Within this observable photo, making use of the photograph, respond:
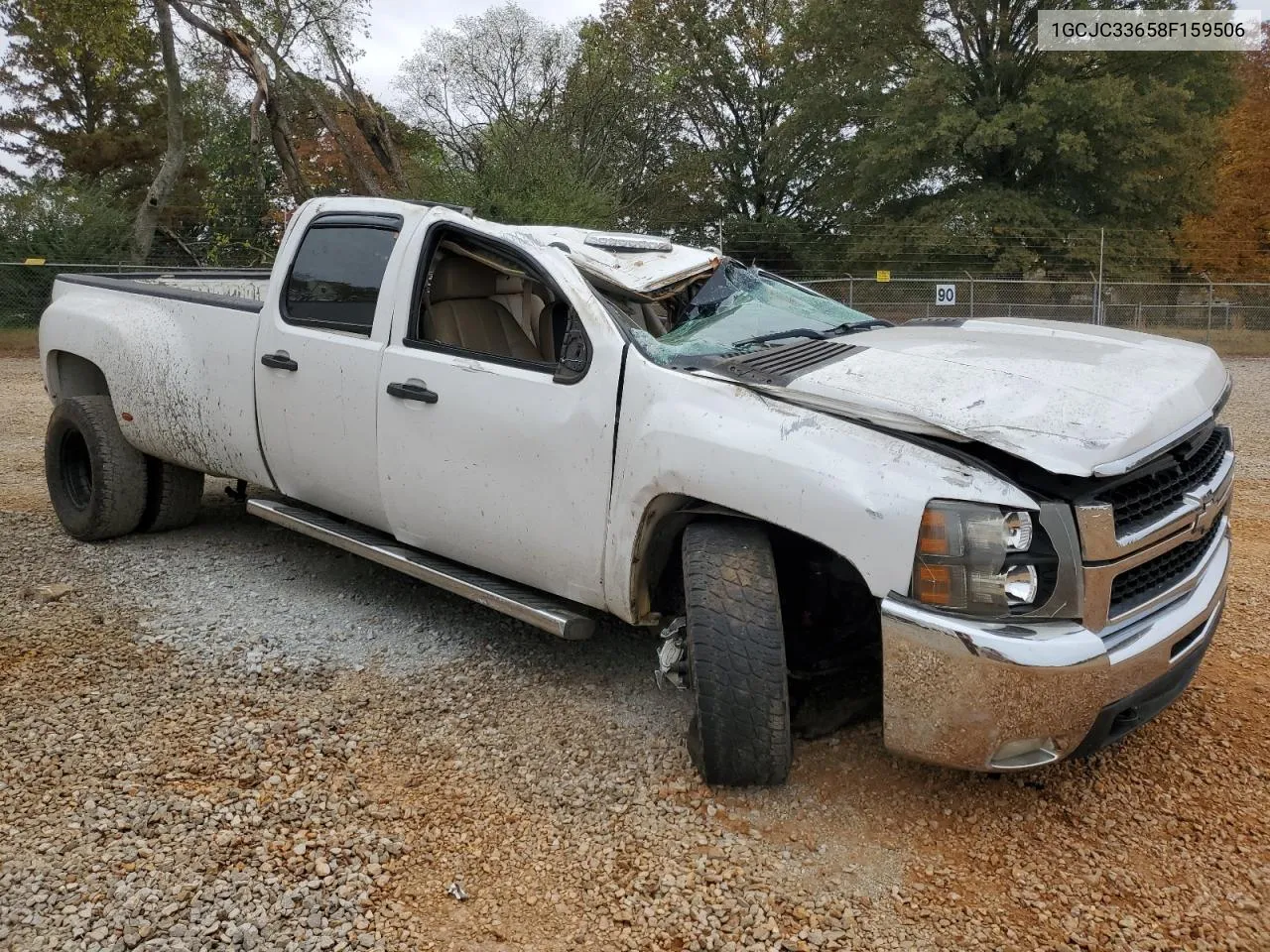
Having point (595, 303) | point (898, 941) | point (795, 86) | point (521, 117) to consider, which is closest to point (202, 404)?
point (595, 303)

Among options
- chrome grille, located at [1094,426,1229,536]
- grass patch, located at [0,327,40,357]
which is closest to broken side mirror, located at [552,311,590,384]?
chrome grille, located at [1094,426,1229,536]

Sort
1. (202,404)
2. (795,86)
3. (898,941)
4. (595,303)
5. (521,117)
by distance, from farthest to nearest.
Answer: (795,86) < (521,117) < (202,404) < (595,303) < (898,941)

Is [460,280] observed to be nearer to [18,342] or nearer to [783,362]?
[783,362]

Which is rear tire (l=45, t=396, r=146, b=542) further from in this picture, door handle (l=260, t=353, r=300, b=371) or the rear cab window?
the rear cab window

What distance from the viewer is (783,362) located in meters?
3.24

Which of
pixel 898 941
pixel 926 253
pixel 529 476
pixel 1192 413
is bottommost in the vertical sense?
pixel 898 941

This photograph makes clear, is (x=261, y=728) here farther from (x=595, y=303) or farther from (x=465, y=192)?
(x=465, y=192)

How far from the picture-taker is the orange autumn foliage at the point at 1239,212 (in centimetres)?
2592

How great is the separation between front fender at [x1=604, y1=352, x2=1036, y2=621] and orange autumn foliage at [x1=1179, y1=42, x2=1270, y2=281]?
27347 millimetres

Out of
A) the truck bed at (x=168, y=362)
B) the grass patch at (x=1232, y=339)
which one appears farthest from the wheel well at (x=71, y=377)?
the grass patch at (x=1232, y=339)

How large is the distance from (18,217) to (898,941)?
23.8 m

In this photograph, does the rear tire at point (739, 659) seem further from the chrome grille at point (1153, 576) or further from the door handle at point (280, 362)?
the door handle at point (280, 362)

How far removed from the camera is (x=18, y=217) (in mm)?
20953

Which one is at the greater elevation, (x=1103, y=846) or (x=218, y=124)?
(x=218, y=124)
